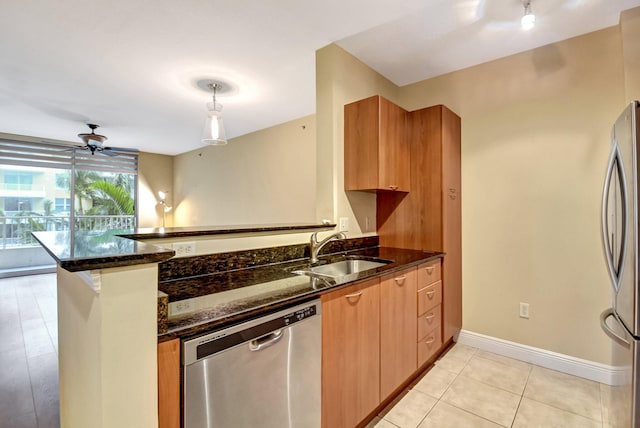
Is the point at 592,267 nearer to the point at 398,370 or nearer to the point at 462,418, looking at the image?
the point at 462,418

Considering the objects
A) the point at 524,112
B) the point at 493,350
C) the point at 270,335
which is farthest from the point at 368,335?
the point at 524,112

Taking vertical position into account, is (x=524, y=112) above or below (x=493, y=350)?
above

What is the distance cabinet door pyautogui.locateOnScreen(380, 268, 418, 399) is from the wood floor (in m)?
1.95

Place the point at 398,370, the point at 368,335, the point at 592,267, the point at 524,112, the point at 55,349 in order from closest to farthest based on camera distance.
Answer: the point at 368,335
the point at 398,370
the point at 592,267
the point at 524,112
the point at 55,349

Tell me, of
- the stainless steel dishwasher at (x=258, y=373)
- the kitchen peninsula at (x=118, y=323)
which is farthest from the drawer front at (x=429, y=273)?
the kitchen peninsula at (x=118, y=323)

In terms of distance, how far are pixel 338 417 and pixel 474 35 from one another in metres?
2.66

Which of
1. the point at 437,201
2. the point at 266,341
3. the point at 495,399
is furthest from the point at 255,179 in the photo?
the point at 495,399

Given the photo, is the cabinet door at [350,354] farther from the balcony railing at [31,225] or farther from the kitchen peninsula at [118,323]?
the balcony railing at [31,225]

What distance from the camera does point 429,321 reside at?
2.23 meters

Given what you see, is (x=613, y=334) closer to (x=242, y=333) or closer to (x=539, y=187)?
(x=539, y=187)

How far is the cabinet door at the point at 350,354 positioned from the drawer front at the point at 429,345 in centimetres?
57

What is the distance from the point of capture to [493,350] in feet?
8.26

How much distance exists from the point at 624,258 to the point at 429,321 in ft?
4.07

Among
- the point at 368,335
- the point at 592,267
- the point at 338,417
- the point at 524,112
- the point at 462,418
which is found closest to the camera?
the point at 338,417
